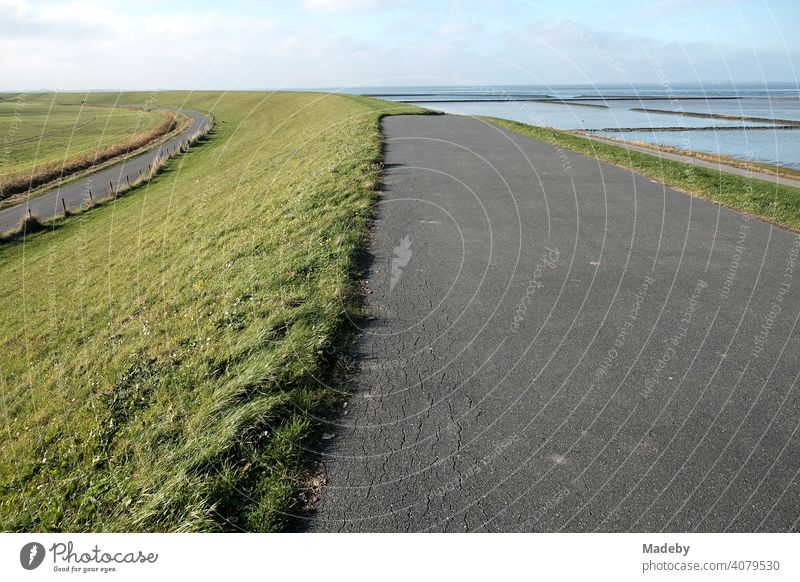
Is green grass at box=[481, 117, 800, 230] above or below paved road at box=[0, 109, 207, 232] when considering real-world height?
above

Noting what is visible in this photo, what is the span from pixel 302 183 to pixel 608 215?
773cm

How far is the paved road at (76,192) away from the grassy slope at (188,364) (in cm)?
1165

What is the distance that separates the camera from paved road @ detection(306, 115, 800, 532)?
3.45 meters

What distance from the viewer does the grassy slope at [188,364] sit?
3.72m

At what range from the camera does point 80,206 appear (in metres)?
26.5

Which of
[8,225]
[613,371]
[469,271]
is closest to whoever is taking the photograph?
[613,371]

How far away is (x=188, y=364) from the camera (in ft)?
18.6

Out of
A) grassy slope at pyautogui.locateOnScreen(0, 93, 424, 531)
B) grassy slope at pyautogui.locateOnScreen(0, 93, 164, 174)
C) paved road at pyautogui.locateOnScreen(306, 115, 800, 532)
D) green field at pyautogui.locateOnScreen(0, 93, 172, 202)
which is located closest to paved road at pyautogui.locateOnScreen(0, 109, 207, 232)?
green field at pyautogui.locateOnScreen(0, 93, 172, 202)

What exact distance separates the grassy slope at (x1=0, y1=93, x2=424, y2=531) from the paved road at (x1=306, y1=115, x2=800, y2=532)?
50 centimetres

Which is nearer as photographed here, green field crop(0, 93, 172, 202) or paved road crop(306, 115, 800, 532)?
paved road crop(306, 115, 800, 532)

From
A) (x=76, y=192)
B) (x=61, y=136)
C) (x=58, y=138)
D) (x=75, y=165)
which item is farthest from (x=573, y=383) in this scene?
(x=61, y=136)

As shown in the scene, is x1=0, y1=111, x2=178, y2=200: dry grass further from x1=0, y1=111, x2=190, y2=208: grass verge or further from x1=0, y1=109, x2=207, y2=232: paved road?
x1=0, y1=109, x2=207, y2=232: paved road

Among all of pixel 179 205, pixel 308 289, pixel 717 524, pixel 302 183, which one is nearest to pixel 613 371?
pixel 717 524

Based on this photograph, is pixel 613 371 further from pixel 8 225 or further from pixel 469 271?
pixel 8 225
